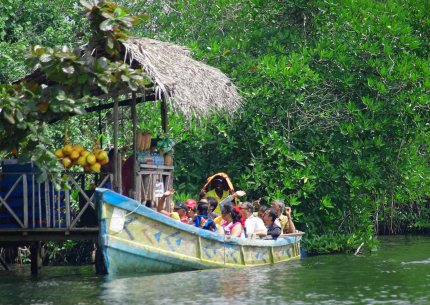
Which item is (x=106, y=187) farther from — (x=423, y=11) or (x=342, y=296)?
(x=423, y=11)

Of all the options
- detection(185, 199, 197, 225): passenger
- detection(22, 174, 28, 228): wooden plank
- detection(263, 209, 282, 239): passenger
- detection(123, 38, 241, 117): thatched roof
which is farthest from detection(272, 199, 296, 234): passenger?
detection(22, 174, 28, 228): wooden plank

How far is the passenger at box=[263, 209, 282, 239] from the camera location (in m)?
17.0

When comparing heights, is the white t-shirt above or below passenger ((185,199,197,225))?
below

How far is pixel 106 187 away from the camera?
48.4 ft

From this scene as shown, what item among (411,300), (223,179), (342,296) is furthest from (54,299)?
(223,179)

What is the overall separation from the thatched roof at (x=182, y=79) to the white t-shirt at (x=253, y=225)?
1.83 meters

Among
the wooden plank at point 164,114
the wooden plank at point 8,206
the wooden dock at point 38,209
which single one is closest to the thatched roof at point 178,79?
the wooden plank at point 164,114

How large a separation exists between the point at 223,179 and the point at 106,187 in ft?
12.5

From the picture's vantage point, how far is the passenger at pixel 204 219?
15.7 metres

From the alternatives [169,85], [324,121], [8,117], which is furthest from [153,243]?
[324,121]

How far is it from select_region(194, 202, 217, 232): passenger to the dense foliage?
3124mm

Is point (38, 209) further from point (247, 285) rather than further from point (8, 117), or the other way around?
point (8, 117)

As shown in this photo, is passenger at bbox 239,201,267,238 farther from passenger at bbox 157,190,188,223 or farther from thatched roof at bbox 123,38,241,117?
thatched roof at bbox 123,38,241,117

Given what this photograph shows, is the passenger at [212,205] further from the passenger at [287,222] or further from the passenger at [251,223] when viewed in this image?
the passenger at [287,222]
